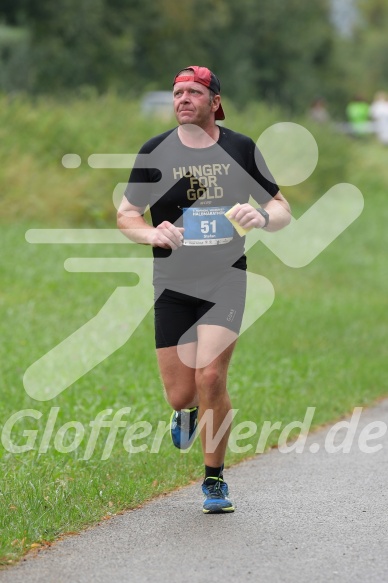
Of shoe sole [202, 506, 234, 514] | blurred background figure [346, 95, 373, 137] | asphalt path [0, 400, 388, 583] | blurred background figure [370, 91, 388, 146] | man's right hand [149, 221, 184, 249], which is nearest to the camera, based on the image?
asphalt path [0, 400, 388, 583]

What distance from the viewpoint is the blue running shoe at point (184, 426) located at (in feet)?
25.4

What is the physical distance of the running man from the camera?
7.09 m

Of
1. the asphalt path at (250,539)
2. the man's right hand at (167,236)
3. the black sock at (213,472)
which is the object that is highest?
the man's right hand at (167,236)

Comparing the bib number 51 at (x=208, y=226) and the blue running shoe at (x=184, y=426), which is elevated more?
the bib number 51 at (x=208, y=226)

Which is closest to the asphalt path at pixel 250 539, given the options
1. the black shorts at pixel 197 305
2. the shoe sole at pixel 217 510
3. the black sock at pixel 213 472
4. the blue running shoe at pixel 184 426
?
the shoe sole at pixel 217 510

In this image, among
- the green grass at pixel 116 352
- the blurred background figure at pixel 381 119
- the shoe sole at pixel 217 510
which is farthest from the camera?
the blurred background figure at pixel 381 119

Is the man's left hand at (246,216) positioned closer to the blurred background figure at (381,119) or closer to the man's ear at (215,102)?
the man's ear at (215,102)

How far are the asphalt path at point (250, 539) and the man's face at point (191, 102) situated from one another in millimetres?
2115

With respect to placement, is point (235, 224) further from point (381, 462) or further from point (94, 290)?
point (94, 290)

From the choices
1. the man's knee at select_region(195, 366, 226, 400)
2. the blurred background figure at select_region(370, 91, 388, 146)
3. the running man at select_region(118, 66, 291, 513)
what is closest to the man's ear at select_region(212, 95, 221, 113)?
the running man at select_region(118, 66, 291, 513)

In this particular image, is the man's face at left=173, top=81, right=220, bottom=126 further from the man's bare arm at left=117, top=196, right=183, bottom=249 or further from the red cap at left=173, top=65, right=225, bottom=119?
the man's bare arm at left=117, top=196, right=183, bottom=249

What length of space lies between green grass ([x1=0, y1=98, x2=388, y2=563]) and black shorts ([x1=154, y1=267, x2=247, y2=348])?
101cm

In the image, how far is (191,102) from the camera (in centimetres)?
708

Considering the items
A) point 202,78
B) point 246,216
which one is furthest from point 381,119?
point 246,216
